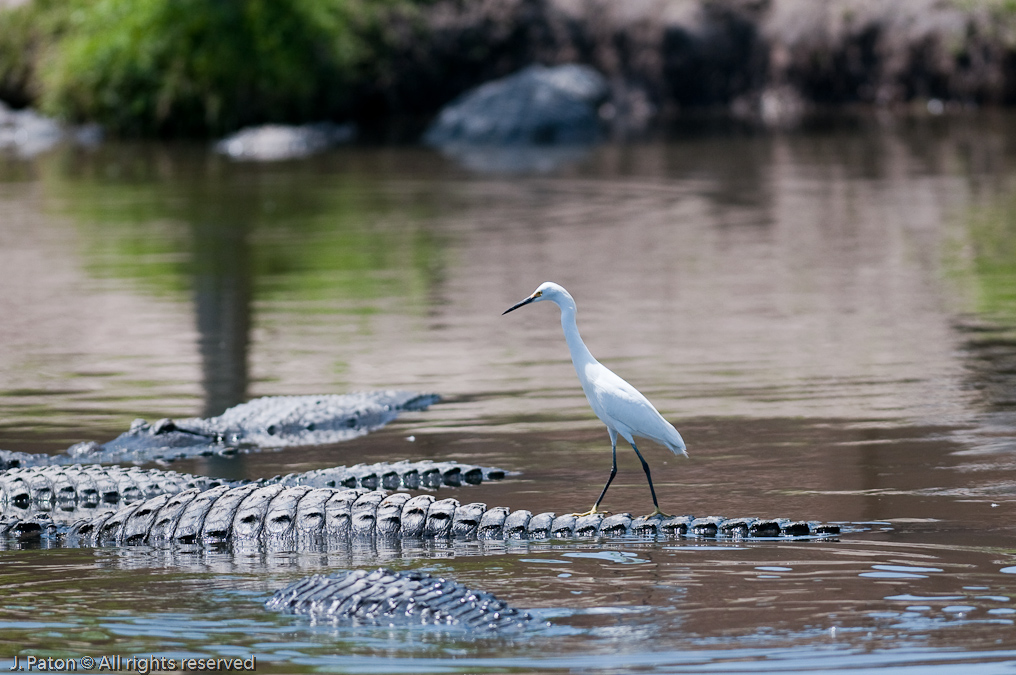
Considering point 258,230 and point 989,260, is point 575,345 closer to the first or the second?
point 989,260

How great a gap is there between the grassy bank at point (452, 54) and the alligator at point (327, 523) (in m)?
20.0

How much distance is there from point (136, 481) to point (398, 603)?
6.54 feet

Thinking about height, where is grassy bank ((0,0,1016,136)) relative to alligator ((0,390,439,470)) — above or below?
above

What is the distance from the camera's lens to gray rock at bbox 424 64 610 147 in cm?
2405

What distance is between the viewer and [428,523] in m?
5.34

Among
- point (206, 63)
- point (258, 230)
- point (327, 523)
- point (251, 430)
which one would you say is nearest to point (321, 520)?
point (327, 523)

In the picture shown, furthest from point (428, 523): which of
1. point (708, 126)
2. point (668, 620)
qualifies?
point (708, 126)

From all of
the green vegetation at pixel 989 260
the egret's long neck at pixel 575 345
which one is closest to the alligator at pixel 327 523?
the egret's long neck at pixel 575 345

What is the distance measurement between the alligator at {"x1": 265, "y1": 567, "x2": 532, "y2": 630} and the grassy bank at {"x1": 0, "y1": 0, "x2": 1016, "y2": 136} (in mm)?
21221

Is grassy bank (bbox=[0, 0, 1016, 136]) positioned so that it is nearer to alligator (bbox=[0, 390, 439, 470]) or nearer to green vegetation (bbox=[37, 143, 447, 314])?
green vegetation (bbox=[37, 143, 447, 314])

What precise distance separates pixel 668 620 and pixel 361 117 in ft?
83.2

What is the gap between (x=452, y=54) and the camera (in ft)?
93.4

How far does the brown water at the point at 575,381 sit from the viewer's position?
4.27m

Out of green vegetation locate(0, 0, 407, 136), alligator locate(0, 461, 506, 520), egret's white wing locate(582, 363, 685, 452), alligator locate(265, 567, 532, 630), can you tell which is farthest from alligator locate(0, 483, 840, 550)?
green vegetation locate(0, 0, 407, 136)
